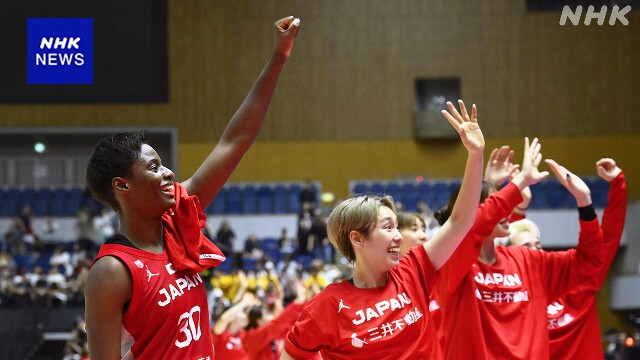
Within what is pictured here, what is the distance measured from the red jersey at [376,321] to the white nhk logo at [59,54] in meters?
2.38

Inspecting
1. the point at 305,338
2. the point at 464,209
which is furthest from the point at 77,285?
the point at 464,209

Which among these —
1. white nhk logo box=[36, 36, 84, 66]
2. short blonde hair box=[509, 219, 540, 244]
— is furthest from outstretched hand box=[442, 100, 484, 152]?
white nhk logo box=[36, 36, 84, 66]

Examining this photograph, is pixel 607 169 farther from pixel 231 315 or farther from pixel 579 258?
pixel 231 315

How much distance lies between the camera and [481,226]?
10.6 feet

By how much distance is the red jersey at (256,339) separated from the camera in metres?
6.47

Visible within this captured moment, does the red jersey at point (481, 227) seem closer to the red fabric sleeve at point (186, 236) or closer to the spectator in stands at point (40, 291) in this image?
the red fabric sleeve at point (186, 236)

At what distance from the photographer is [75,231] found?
1833 centimetres

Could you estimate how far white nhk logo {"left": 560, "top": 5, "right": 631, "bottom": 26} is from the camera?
1399cm

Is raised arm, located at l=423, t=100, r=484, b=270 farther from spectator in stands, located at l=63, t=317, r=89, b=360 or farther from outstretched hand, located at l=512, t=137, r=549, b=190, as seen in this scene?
spectator in stands, located at l=63, t=317, r=89, b=360

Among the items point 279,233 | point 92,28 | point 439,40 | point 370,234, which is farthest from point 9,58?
point 439,40

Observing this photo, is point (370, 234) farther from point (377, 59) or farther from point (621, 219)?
point (377, 59)

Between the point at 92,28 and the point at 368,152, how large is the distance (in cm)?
1474

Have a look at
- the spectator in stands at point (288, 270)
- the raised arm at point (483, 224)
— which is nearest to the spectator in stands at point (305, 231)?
the spectator in stands at point (288, 270)

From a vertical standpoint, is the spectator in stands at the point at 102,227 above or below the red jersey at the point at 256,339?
below
